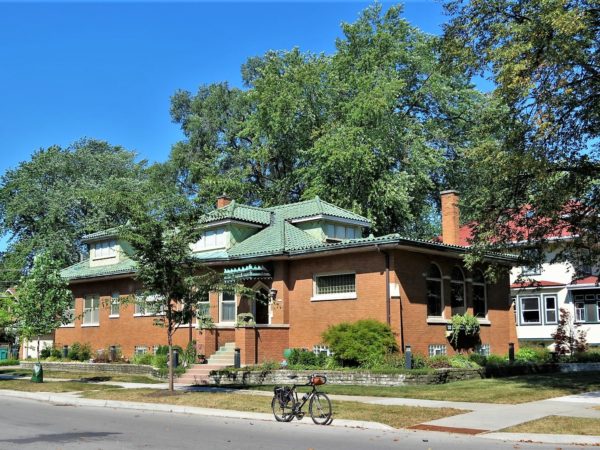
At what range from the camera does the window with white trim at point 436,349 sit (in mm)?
25531

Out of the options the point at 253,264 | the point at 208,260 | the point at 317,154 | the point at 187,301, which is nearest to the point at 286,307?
the point at 253,264

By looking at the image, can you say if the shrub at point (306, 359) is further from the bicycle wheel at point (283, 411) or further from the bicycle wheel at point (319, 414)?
the bicycle wheel at point (319, 414)

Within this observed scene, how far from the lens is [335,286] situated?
86.0 ft

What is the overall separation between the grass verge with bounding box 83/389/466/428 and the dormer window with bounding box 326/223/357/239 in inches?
489

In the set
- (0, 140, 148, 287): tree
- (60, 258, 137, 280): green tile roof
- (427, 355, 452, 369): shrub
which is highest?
(0, 140, 148, 287): tree

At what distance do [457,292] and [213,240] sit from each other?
1163cm

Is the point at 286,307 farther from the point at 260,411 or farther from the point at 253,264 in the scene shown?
the point at 260,411

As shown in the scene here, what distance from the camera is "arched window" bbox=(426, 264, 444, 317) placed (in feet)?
85.6

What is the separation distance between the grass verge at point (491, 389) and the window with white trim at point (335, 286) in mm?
5090

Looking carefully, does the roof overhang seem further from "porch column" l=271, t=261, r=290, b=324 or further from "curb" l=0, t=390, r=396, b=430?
"curb" l=0, t=390, r=396, b=430

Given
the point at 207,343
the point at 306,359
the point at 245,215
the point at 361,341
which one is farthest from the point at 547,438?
the point at 245,215

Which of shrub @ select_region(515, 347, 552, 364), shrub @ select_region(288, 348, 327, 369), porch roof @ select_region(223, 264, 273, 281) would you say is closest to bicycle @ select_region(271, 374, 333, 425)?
shrub @ select_region(288, 348, 327, 369)

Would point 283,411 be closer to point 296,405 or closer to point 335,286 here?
point 296,405

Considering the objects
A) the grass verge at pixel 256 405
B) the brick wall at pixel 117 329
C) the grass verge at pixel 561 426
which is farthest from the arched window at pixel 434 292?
the grass verge at pixel 561 426
